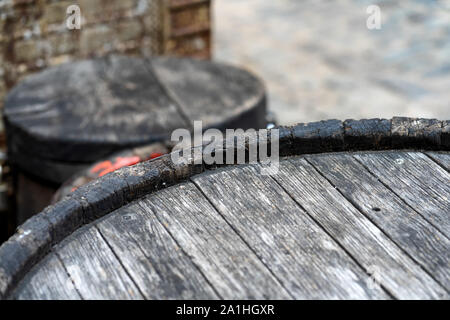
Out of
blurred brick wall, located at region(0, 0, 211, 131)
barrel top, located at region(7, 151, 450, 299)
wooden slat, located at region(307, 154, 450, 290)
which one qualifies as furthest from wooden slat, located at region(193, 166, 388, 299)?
blurred brick wall, located at region(0, 0, 211, 131)

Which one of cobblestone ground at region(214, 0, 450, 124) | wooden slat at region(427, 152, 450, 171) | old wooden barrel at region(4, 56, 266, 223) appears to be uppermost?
wooden slat at region(427, 152, 450, 171)

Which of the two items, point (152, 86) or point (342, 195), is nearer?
point (342, 195)

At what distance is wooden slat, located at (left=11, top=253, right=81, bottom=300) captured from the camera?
1.19 metres

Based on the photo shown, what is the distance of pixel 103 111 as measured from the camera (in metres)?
2.81

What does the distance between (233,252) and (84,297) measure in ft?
0.94

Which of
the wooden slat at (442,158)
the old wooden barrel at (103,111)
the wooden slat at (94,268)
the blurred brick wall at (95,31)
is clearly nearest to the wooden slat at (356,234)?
the wooden slat at (442,158)

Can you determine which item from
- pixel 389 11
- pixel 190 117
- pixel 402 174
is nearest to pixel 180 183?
pixel 402 174

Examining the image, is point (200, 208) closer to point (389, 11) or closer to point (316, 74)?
point (316, 74)

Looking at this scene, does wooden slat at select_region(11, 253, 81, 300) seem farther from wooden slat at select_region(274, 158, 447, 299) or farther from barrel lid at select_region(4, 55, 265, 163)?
barrel lid at select_region(4, 55, 265, 163)

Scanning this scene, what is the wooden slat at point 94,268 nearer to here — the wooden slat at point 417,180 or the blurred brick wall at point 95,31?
the wooden slat at point 417,180

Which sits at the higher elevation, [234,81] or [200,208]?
[200,208]

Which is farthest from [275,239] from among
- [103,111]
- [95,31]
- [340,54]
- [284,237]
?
[340,54]

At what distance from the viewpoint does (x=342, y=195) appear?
1.45 metres

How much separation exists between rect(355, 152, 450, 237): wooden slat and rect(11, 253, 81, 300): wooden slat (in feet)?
2.30
